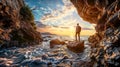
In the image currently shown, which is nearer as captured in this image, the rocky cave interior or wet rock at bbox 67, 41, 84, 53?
the rocky cave interior

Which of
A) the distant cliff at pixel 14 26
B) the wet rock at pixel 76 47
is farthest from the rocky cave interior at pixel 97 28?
the wet rock at pixel 76 47

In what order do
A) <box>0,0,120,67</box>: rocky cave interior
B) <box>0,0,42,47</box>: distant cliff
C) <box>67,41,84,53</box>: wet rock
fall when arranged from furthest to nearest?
<box>0,0,42,47</box>: distant cliff → <box>67,41,84,53</box>: wet rock → <box>0,0,120,67</box>: rocky cave interior

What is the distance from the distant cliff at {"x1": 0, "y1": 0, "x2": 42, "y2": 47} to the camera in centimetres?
2783

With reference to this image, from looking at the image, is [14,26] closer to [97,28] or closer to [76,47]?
[76,47]

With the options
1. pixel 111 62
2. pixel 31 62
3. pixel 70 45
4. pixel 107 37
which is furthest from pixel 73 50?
pixel 111 62

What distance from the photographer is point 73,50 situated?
83.8 ft

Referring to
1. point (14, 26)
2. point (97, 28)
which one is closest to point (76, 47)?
point (97, 28)

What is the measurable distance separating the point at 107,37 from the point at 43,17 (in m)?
84.0

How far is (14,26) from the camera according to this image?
30.7 meters

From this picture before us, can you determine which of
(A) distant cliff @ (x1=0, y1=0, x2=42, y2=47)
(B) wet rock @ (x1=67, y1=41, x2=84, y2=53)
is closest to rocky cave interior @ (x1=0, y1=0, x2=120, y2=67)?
(A) distant cliff @ (x1=0, y1=0, x2=42, y2=47)

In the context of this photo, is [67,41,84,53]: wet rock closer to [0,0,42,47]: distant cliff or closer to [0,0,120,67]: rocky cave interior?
[0,0,120,67]: rocky cave interior

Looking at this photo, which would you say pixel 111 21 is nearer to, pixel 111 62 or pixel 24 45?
pixel 111 62

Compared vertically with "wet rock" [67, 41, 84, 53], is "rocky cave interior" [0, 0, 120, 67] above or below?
above

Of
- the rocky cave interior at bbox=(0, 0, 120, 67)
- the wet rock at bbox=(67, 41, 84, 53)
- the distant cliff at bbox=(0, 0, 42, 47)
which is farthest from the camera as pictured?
the distant cliff at bbox=(0, 0, 42, 47)
